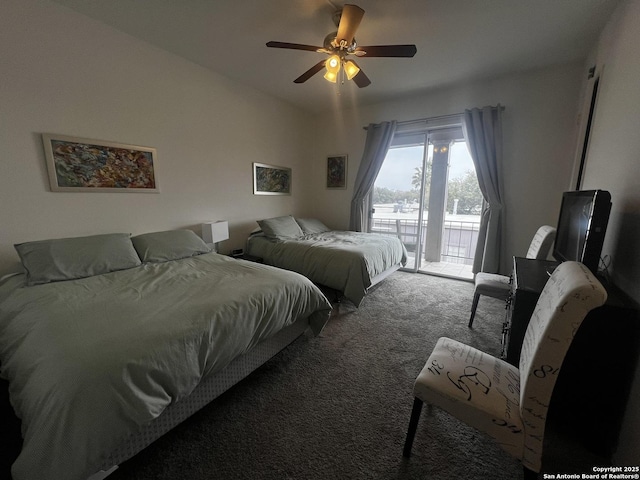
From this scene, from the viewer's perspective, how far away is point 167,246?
2.57 meters

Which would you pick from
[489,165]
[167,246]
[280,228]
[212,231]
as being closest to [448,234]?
[489,165]

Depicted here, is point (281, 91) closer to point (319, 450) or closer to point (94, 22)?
point (94, 22)

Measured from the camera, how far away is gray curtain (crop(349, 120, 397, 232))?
4.04 m

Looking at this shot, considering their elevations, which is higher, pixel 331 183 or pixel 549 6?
pixel 549 6

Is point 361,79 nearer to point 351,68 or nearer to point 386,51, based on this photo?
point 351,68

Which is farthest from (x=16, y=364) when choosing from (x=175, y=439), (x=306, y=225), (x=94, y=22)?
Result: (x=306, y=225)

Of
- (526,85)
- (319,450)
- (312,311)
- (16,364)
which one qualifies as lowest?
(319,450)

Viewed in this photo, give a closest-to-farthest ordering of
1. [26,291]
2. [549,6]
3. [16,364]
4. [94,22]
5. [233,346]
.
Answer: [16,364], [233,346], [26,291], [549,6], [94,22]

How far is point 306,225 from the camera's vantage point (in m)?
4.21

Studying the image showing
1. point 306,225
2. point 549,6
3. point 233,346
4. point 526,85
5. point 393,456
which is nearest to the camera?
point 393,456

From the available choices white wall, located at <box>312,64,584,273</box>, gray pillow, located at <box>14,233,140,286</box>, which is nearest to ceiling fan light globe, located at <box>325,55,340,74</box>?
white wall, located at <box>312,64,584,273</box>

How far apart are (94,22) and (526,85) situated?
4.58 m

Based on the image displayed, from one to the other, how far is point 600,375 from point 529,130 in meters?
3.06

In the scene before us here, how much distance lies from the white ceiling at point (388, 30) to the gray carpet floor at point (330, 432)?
2756 millimetres
